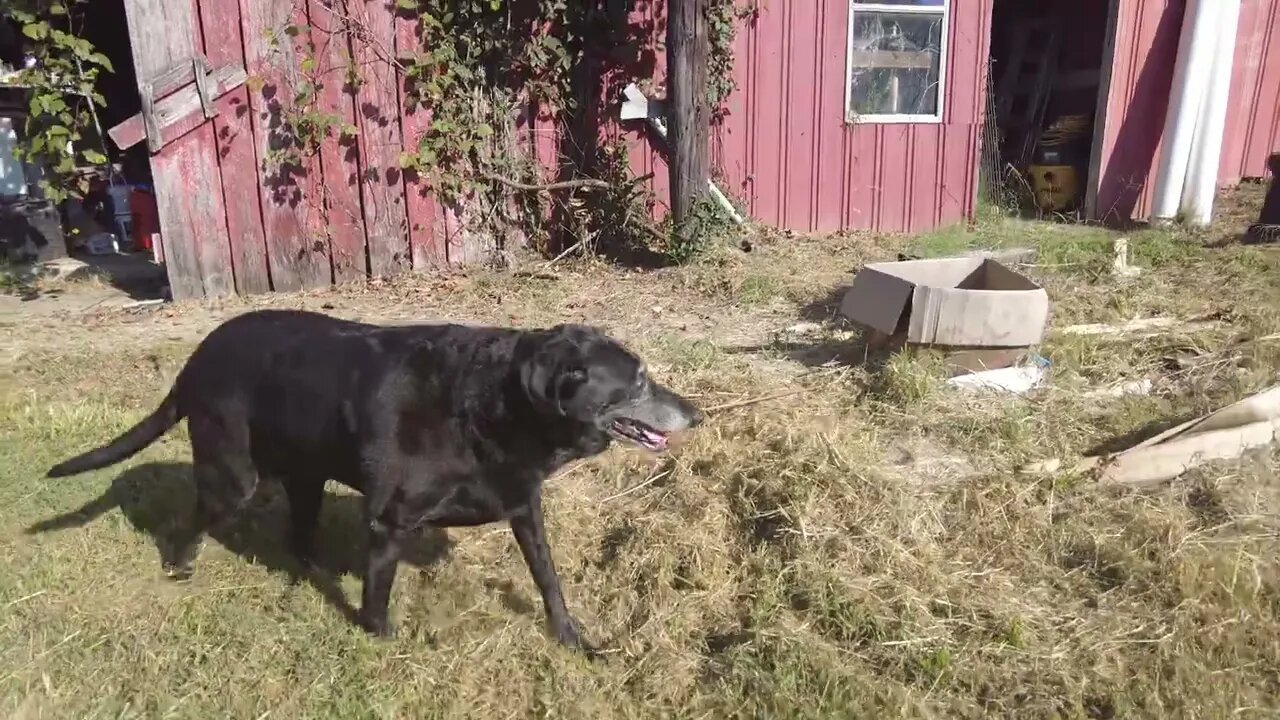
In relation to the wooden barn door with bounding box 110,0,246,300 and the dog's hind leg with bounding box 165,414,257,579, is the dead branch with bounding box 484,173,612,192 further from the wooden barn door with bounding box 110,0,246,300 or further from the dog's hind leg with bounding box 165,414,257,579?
the dog's hind leg with bounding box 165,414,257,579

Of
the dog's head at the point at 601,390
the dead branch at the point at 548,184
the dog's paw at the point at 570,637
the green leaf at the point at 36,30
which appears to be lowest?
the dog's paw at the point at 570,637

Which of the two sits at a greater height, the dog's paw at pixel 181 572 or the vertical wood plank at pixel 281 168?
the vertical wood plank at pixel 281 168

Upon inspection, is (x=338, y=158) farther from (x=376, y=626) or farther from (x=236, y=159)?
(x=376, y=626)

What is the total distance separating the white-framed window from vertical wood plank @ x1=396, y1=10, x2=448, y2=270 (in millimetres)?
4071

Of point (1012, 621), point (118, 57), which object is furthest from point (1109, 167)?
point (118, 57)

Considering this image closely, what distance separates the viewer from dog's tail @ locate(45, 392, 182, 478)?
313 centimetres

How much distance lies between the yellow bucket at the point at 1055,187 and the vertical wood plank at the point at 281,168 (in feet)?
26.0

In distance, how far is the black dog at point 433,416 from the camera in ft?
8.54

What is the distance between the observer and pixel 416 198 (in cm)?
727

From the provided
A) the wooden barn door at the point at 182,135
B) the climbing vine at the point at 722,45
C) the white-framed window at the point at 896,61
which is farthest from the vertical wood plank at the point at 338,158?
the white-framed window at the point at 896,61

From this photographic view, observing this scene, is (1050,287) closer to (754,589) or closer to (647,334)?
(647,334)

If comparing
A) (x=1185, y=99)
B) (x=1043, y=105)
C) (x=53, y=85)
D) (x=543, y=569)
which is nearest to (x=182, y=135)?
(x=53, y=85)

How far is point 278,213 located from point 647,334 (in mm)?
3337

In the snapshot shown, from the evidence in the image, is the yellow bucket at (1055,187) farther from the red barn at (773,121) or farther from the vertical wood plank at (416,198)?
the vertical wood plank at (416,198)
